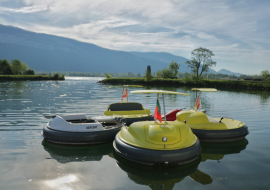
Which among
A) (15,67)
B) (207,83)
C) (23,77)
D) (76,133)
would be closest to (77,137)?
(76,133)

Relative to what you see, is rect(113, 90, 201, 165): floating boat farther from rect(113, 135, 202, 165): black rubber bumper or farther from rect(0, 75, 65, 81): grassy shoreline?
rect(0, 75, 65, 81): grassy shoreline

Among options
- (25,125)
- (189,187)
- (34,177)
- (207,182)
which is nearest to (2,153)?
(34,177)

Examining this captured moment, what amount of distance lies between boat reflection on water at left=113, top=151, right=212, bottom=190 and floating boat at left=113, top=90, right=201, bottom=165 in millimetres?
302

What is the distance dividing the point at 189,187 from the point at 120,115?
652 cm

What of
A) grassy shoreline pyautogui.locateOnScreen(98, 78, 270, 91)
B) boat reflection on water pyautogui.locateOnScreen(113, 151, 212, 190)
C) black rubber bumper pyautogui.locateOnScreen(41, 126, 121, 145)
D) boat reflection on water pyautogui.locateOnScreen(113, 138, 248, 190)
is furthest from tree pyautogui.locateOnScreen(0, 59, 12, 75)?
boat reflection on water pyautogui.locateOnScreen(113, 151, 212, 190)

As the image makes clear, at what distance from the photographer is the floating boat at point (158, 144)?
662 centimetres

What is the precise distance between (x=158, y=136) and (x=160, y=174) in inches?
46.2

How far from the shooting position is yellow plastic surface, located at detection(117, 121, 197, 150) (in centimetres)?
688

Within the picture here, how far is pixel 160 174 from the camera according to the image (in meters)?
6.58

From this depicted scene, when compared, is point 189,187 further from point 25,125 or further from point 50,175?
point 25,125

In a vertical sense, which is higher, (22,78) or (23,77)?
(23,77)

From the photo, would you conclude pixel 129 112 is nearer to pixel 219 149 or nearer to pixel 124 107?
pixel 124 107

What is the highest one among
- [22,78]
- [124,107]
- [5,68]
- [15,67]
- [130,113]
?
[15,67]

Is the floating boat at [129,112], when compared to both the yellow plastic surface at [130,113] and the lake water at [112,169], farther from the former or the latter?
the lake water at [112,169]
